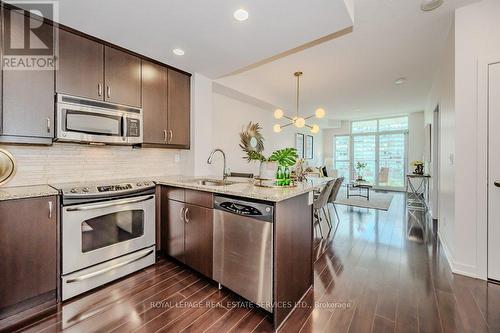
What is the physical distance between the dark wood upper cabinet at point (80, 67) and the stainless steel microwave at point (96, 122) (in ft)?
0.31

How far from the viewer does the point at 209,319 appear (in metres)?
1.67

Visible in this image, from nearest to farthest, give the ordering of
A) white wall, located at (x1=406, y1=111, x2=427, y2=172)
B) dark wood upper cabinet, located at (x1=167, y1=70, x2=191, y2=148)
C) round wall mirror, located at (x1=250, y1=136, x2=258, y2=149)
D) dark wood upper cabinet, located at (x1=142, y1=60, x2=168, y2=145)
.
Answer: dark wood upper cabinet, located at (x1=142, y1=60, x2=168, y2=145)
dark wood upper cabinet, located at (x1=167, y1=70, x2=191, y2=148)
round wall mirror, located at (x1=250, y1=136, x2=258, y2=149)
white wall, located at (x1=406, y1=111, x2=427, y2=172)

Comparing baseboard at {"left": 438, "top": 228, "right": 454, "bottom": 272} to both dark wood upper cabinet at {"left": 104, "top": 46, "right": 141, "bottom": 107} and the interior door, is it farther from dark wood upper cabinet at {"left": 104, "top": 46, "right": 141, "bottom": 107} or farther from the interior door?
dark wood upper cabinet at {"left": 104, "top": 46, "right": 141, "bottom": 107}

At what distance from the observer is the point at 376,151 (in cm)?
855

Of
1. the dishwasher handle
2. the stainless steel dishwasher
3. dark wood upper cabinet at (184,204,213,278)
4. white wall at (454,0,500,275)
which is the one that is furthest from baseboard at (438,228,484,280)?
dark wood upper cabinet at (184,204,213,278)

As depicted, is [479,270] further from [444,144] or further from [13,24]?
[13,24]

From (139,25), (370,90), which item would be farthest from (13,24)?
(370,90)

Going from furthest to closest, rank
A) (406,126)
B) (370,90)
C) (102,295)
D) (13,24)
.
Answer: (406,126)
(370,90)
(102,295)
(13,24)

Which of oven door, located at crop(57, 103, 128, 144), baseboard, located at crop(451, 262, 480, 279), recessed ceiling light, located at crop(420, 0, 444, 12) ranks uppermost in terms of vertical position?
recessed ceiling light, located at crop(420, 0, 444, 12)

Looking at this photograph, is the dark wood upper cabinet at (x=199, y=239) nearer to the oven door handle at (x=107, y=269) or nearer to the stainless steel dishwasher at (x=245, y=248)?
the stainless steel dishwasher at (x=245, y=248)

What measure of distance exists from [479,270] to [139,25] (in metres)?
4.09

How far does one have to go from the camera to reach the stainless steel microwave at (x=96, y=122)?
2055 mm

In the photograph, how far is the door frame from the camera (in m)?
2.17

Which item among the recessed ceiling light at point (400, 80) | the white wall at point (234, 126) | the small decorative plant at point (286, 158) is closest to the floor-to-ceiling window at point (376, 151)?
the recessed ceiling light at point (400, 80)
